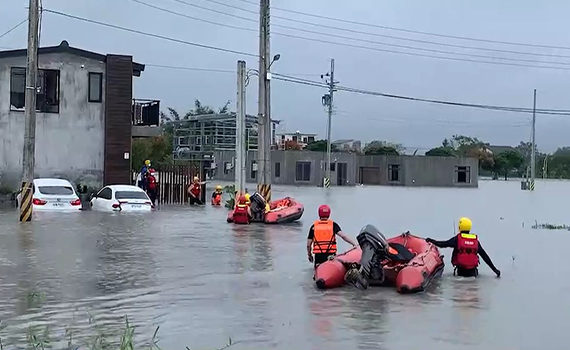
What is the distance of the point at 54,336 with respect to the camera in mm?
10445

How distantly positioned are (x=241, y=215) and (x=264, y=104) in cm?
615

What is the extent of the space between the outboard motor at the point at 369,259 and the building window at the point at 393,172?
78530mm

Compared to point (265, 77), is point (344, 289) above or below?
below

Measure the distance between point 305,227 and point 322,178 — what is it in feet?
179

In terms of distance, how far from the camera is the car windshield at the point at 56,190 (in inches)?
1236

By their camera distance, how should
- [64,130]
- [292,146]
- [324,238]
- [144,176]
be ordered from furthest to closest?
[292,146] → [64,130] → [144,176] → [324,238]

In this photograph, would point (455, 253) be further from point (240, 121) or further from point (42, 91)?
point (42, 91)

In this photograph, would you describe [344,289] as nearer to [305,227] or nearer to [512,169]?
[305,227]

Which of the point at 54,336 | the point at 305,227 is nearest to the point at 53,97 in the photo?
the point at 305,227

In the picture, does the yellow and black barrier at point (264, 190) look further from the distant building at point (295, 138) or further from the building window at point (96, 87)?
the distant building at point (295, 138)

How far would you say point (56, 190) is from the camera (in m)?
31.8

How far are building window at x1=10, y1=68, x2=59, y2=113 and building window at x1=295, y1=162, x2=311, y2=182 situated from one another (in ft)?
146

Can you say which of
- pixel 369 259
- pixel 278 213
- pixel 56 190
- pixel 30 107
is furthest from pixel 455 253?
pixel 56 190

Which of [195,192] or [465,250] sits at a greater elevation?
[195,192]
